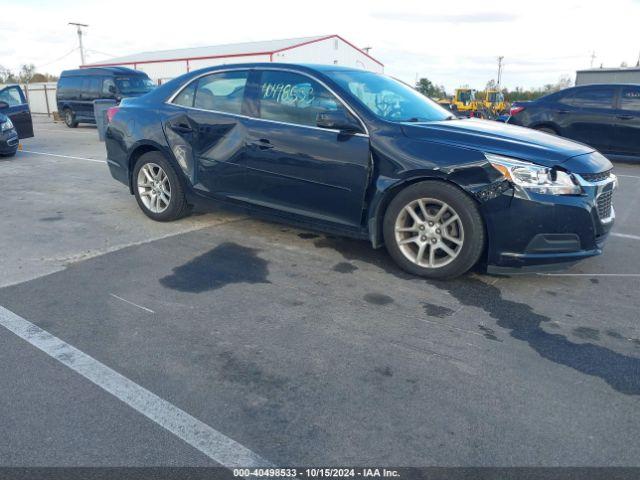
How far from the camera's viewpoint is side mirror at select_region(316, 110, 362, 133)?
4129mm

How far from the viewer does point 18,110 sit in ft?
37.0

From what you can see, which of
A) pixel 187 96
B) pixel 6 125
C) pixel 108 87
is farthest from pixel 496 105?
→ pixel 187 96

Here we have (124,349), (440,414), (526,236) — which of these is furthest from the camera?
(526,236)

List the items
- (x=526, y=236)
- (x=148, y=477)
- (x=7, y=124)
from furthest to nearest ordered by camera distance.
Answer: (x=7, y=124)
(x=526, y=236)
(x=148, y=477)

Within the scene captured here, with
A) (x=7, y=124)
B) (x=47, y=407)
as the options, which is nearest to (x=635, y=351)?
(x=47, y=407)

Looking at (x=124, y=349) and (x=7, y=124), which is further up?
(x=7, y=124)

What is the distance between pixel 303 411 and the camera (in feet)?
8.18

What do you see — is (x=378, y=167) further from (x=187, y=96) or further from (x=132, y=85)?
(x=132, y=85)

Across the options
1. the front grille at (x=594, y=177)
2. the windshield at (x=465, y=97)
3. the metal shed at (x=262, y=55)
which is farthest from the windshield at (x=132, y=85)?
the windshield at (x=465, y=97)

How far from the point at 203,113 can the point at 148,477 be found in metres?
3.70

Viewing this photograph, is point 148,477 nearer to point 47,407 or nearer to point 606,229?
point 47,407

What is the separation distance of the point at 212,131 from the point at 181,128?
428 mm

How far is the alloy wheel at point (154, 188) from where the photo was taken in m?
5.55

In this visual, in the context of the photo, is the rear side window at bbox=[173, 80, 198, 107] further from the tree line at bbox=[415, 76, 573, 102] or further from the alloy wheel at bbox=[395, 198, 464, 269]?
the tree line at bbox=[415, 76, 573, 102]
